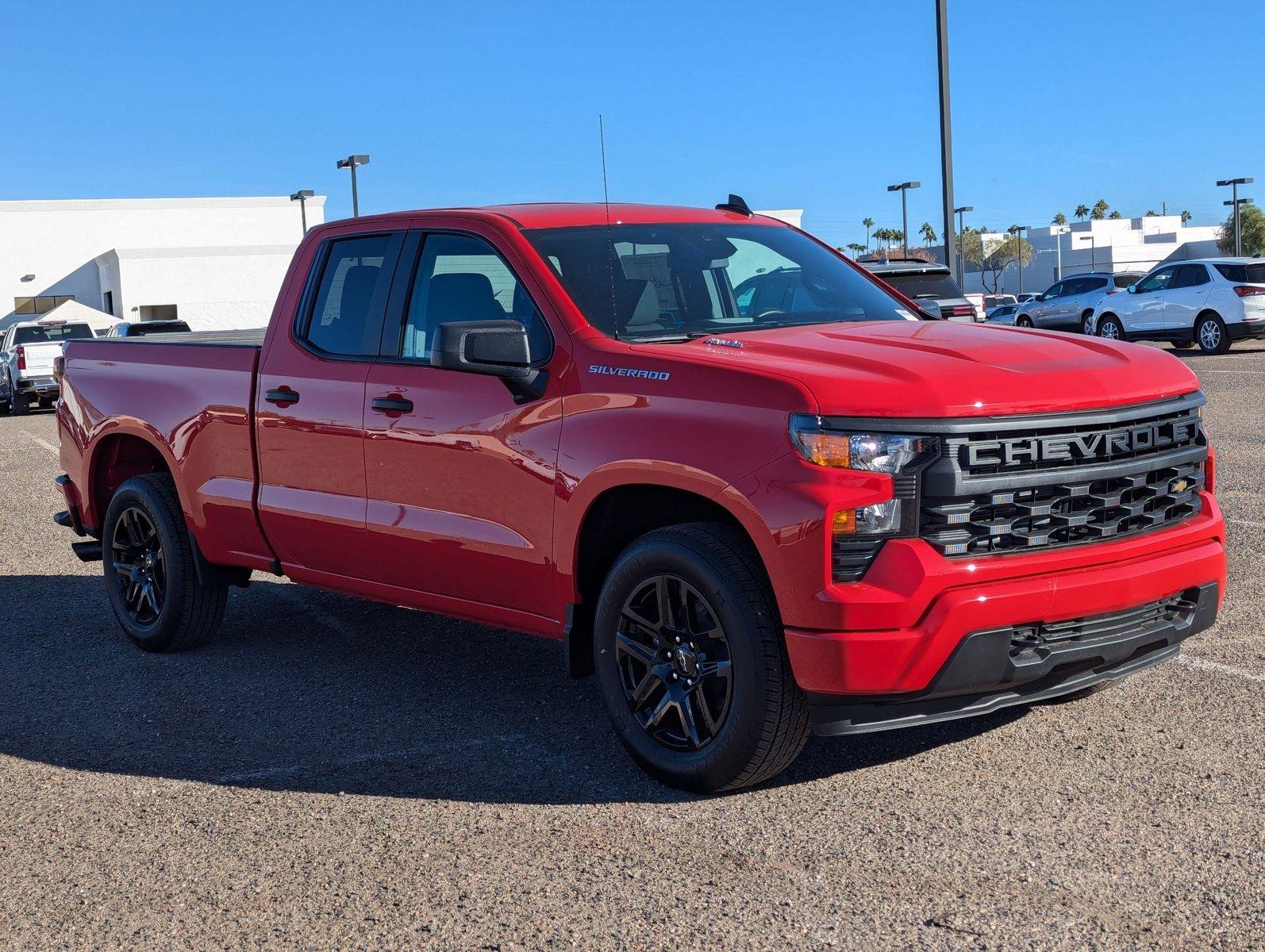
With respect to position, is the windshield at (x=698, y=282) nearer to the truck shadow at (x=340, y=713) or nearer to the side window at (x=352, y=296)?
the side window at (x=352, y=296)

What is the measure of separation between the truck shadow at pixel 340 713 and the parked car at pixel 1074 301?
78.5ft

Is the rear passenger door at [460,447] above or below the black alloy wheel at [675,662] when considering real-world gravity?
above

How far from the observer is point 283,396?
233 inches

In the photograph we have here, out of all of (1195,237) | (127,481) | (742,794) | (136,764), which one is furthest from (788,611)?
(1195,237)

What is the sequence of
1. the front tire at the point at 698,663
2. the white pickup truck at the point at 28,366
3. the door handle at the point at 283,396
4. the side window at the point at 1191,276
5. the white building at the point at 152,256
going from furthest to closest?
the white building at the point at 152,256 < the white pickup truck at the point at 28,366 < the side window at the point at 1191,276 < the door handle at the point at 283,396 < the front tire at the point at 698,663

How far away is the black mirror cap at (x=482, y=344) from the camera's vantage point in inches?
186

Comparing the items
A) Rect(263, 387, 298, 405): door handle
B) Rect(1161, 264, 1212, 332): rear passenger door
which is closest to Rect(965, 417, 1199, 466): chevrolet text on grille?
Answer: Rect(263, 387, 298, 405): door handle

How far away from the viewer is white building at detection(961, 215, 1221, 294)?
102 meters

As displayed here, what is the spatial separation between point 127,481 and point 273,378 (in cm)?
134

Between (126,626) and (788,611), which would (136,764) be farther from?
(788,611)

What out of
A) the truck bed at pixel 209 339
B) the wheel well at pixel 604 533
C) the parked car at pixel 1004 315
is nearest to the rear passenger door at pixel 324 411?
the truck bed at pixel 209 339

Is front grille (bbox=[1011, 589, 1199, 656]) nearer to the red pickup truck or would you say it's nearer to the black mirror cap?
the red pickup truck

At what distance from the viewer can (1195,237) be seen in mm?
118875

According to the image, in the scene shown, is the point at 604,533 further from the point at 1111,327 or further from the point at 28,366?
the point at 1111,327
